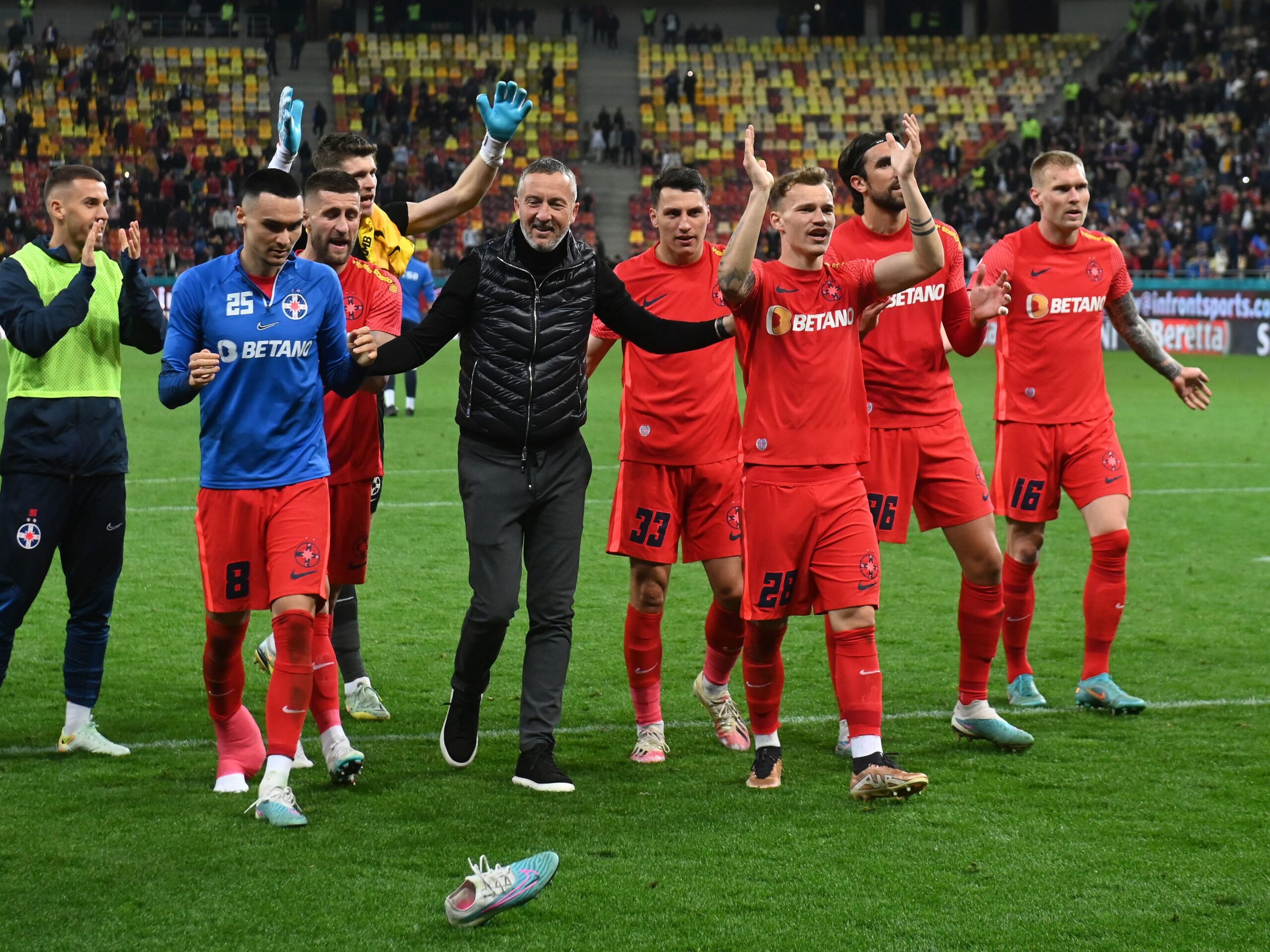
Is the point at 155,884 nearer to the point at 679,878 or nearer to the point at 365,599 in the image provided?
the point at 679,878

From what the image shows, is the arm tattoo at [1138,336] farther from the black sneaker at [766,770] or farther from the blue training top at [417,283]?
the blue training top at [417,283]

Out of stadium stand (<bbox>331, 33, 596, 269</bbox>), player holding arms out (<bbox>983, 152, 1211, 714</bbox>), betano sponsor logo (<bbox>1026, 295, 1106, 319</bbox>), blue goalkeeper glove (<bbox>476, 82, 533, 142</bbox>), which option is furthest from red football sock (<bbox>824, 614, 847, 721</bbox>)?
stadium stand (<bbox>331, 33, 596, 269</bbox>)

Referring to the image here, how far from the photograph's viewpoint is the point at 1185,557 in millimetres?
10453

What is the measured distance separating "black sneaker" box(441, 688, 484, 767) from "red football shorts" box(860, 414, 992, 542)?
69.2 inches

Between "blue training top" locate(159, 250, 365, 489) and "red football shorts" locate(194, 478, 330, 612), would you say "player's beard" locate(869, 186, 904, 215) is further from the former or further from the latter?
"red football shorts" locate(194, 478, 330, 612)

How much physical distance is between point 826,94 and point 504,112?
3866cm

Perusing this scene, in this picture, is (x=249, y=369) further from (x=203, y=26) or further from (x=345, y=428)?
(x=203, y=26)

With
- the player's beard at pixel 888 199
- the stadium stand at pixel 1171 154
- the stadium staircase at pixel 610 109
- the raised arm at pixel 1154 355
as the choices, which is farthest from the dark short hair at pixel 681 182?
the stadium staircase at pixel 610 109

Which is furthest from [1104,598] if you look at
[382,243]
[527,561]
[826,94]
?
[826,94]

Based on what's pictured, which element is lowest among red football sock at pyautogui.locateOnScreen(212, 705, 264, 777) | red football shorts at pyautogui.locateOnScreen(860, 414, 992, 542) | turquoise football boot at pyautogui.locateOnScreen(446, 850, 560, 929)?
red football sock at pyautogui.locateOnScreen(212, 705, 264, 777)

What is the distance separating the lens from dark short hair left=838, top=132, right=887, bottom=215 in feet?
20.6

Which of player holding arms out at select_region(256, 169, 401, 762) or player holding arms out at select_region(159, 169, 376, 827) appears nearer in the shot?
player holding arms out at select_region(159, 169, 376, 827)

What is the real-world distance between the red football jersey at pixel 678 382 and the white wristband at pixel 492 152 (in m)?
0.80

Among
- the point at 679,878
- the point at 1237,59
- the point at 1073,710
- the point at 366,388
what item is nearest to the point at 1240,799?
the point at 1073,710
